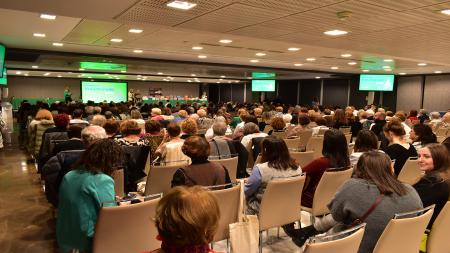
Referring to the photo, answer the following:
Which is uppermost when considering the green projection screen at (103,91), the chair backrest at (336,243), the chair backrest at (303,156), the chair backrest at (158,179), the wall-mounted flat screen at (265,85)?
the wall-mounted flat screen at (265,85)

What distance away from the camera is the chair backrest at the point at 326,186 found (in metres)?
3.49

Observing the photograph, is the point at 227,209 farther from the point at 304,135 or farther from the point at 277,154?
the point at 304,135

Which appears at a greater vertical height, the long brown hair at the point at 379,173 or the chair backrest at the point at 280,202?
the long brown hair at the point at 379,173

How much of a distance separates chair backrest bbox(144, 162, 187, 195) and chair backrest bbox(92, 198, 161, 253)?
121 centimetres

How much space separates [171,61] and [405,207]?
988 centimetres

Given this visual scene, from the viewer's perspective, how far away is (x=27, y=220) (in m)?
4.72

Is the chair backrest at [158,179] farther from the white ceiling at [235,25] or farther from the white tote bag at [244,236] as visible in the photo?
the white ceiling at [235,25]

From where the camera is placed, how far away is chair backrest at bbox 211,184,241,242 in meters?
2.89

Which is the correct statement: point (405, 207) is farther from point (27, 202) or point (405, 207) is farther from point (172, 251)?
point (27, 202)

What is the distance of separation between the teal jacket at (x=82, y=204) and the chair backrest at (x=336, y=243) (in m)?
1.45

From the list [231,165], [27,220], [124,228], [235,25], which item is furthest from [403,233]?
[27,220]

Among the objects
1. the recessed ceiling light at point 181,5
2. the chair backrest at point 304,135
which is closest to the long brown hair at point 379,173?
the recessed ceiling light at point 181,5

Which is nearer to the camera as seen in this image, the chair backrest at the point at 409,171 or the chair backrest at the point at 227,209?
the chair backrest at the point at 227,209

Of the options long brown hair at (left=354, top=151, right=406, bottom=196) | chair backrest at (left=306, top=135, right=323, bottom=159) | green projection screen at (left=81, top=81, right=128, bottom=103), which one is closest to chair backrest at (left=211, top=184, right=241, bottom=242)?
long brown hair at (left=354, top=151, right=406, bottom=196)
